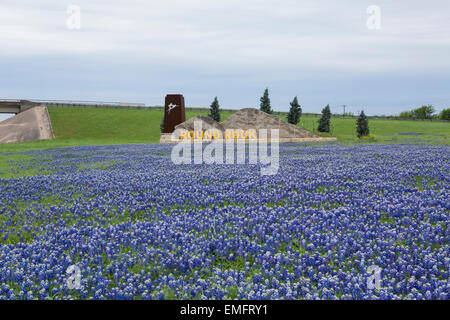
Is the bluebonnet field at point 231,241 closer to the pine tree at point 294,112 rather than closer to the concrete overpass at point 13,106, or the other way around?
the pine tree at point 294,112

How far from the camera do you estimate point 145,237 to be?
612 cm

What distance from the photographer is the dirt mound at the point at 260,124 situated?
151ft

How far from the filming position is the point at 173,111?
48.9 m

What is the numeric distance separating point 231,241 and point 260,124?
42423 millimetres

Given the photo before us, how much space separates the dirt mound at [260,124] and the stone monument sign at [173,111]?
6553mm

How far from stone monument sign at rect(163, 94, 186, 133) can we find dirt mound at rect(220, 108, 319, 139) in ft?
21.5

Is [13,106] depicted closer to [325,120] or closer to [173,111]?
[173,111]

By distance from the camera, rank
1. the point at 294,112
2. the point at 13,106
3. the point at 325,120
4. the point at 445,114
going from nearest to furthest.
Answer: the point at 294,112, the point at 325,120, the point at 13,106, the point at 445,114

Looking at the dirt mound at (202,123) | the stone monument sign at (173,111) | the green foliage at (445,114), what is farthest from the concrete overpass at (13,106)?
the green foliage at (445,114)

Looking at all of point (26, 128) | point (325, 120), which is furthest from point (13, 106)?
point (325, 120)
